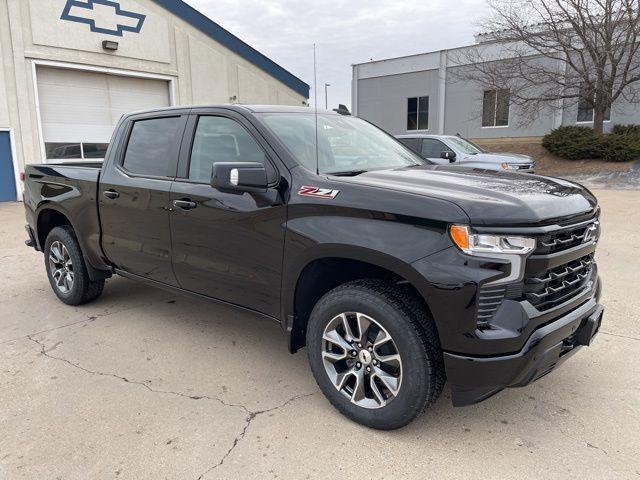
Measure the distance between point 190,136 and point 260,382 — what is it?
188 cm

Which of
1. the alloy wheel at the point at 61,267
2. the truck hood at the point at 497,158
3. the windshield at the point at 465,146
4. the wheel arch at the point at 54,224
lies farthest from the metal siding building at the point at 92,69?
the alloy wheel at the point at 61,267

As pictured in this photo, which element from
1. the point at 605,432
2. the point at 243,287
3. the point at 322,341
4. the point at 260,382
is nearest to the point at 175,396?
the point at 260,382

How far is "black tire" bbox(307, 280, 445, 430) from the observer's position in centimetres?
261

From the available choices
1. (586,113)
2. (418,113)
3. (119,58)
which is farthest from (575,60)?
(119,58)

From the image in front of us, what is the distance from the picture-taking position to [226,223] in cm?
341

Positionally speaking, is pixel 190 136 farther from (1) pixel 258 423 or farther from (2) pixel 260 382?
(1) pixel 258 423

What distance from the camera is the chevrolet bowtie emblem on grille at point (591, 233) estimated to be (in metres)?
2.88

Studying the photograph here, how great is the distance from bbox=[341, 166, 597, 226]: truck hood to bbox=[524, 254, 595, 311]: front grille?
27cm

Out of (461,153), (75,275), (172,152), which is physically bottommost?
(75,275)

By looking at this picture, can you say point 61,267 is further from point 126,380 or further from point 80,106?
point 80,106

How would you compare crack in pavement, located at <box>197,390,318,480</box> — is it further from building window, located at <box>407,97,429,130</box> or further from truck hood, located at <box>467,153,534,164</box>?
building window, located at <box>407,97,429,130</box>

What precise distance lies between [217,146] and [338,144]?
0.88 metres

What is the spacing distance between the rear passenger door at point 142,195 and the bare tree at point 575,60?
19.4 meters

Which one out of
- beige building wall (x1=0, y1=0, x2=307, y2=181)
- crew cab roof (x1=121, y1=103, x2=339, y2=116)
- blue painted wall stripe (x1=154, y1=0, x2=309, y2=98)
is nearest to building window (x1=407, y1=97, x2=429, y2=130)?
blue painted wall stripe (x1=154, y1=0, x2=309, y2=98)
